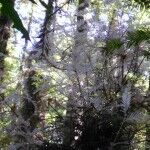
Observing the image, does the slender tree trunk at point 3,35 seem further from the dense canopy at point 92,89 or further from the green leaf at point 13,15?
the green leaf at point 13,15

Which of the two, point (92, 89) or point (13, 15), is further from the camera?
point (92, 89)

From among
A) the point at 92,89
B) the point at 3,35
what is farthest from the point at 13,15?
the point at 3,35

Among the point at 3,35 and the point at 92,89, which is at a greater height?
the point at 3,35

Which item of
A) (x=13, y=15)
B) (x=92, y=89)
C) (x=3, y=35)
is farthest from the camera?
(x=3, y=35)

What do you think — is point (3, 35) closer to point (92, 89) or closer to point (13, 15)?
point (92, 89)

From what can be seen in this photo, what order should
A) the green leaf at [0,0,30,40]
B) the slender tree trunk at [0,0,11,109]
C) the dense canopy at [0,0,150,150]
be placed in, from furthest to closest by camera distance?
the slender tree trunk at [0,0,11,109] → the dense canopy at [0,0,150,150] → the green leaf at [0,0,30,40]

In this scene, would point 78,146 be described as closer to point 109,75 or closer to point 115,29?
point 109,75

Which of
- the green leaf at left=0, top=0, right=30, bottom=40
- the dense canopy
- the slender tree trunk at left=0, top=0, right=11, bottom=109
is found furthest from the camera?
the slender tree trunk at left=0, top=0, right=11, bottom=109

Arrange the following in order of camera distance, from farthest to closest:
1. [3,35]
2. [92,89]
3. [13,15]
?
[3,35], [92,89], [13,15]

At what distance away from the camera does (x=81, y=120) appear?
370cm

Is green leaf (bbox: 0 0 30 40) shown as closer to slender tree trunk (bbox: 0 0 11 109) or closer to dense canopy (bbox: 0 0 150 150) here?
dense canopy (bbox: 0 0 150 150)

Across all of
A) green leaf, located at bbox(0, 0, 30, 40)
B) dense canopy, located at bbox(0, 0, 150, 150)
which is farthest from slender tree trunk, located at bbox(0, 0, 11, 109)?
green leaf, located at bbox(0, 0, 30, 40)

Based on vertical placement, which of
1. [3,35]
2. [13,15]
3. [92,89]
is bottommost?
[13,15]

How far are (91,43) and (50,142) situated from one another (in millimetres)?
1310
